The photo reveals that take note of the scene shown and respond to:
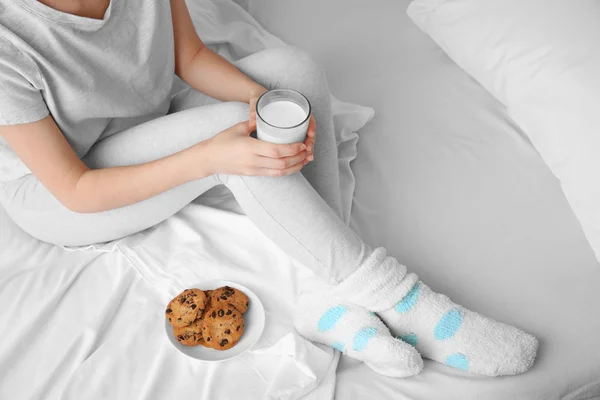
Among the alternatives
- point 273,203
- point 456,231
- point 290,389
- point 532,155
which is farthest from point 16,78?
point 532,155

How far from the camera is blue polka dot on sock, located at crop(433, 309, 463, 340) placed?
0.89 m

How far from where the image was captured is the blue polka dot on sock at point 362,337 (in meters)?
0.88

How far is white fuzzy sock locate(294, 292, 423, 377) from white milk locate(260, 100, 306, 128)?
0.31m

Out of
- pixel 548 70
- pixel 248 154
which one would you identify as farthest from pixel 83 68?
pixel 548 70

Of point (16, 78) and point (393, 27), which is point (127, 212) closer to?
point (16, 78)

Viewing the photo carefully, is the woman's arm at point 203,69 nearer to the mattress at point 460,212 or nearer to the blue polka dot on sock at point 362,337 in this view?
the mattress at point 460,212

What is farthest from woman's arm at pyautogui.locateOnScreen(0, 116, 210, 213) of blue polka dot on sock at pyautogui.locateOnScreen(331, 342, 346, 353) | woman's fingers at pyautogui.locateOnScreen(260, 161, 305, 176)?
blue polka dot on sock at pyautogui.locateOnScreen(331, 342, 346, 353)

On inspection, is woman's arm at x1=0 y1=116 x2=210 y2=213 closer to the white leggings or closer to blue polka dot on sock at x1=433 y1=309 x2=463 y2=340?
the white leggings

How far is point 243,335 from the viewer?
92cm

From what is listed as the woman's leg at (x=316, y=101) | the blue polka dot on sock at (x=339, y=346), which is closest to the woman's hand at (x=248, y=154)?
the woman's leg at (x=316, y=101)

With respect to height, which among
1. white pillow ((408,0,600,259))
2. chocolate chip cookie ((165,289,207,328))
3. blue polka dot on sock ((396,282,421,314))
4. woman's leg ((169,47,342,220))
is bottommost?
chocolate chip cookie ((165,289,207,328))

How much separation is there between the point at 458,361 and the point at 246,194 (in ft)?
1.41

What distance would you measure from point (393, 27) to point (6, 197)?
39.6 inches

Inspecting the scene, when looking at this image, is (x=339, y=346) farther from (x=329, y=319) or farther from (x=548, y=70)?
(x=548, y=70)
